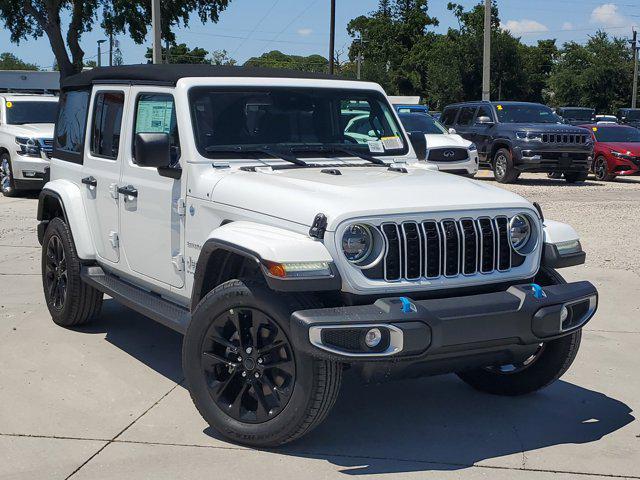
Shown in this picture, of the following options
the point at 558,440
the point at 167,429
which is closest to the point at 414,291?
the point at 558,440

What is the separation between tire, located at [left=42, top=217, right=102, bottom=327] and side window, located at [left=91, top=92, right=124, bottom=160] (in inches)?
26.6

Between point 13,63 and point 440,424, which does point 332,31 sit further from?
point 13,63

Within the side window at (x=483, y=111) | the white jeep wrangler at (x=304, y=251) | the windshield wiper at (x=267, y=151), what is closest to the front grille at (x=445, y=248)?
the white jeep wrangler at (x=304, y=251)

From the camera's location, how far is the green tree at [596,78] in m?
64.1

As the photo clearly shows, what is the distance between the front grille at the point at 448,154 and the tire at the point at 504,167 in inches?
56.8

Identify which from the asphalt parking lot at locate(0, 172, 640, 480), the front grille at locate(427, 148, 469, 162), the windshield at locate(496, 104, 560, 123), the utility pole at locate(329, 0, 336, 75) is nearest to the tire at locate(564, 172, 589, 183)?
the windshield at locate(496, 104, 560, 123)

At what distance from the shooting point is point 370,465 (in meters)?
4.56

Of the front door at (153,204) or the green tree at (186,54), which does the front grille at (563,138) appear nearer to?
the front door at (153,204)

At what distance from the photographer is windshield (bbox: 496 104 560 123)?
68.4 ft

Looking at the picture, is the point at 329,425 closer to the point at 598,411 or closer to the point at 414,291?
the point at 414,291

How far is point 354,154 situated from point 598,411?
2075mm

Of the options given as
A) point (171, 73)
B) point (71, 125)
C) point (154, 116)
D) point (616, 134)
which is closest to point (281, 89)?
point (171, 73)

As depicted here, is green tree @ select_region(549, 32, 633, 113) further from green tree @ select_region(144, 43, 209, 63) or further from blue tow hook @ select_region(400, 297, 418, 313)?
blue tow hook @ select_region(400, 297, 418, 313)

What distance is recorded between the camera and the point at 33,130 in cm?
1658
